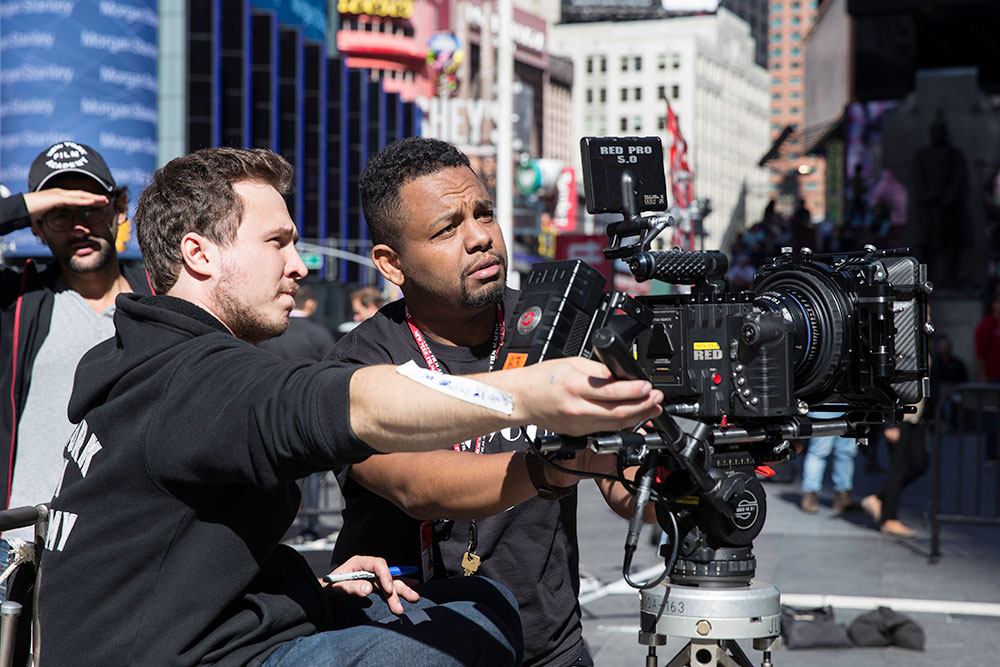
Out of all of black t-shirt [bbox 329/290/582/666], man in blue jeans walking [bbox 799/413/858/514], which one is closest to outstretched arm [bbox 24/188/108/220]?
black t-shirt [bbox 329/290/582/666]

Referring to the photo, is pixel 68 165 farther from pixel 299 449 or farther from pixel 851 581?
pixel 851 581

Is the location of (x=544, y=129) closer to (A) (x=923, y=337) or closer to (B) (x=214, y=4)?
(B) (x=214, y=4)

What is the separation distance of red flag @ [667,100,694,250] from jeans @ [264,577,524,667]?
8158mm

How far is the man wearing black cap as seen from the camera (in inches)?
156

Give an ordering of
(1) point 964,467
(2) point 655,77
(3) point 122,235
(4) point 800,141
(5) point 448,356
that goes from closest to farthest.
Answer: (5) point 448,356 < (3) point 122,235 < (1) point 964,467 < (4) point 800,141 < (2) point 655,77

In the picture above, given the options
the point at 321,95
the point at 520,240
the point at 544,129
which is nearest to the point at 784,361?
the point at 321,95

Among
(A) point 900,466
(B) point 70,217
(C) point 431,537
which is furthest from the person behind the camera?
(A) point 900,466

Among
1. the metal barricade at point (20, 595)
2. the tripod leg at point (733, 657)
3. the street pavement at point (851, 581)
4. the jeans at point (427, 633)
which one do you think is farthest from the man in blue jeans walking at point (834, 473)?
the metal barricade at point (20, 595)

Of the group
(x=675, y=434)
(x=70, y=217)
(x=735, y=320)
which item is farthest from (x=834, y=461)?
(x=675, y=434)

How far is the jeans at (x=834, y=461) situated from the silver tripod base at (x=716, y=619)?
7.91 m

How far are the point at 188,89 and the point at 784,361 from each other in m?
47.0

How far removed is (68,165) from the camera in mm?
4172

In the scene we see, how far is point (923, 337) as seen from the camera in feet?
9.49

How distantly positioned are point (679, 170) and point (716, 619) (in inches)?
338
